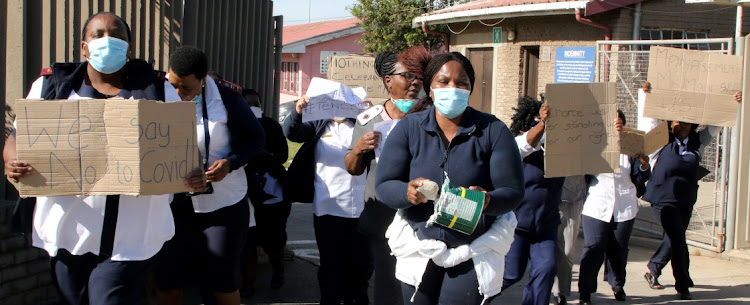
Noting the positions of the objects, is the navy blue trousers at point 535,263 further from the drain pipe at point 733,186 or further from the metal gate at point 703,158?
the drain pipe at point 733,186

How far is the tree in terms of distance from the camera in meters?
27.4

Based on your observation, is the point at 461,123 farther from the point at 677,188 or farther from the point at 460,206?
the point at 677,188

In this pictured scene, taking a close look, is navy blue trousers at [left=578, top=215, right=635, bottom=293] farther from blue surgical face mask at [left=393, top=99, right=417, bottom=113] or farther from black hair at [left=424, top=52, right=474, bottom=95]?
black hair at [left=424, top=52, right=474, bottom=95]

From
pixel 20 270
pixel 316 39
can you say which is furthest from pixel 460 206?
pixel 316 39

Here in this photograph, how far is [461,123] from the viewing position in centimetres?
396

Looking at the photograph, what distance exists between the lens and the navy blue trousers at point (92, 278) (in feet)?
12.5

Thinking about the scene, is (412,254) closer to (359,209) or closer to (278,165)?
(359,209)

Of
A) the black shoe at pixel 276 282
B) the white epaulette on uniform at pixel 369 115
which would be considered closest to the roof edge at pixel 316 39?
the black shoe at pixel 276 282

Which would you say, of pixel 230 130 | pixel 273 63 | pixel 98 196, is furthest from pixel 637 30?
pixel 98 196

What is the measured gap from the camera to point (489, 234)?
12.6ft

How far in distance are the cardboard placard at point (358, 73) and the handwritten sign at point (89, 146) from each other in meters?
3.31

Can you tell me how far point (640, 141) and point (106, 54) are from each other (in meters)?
4.29

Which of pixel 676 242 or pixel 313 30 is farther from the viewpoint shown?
pixel 313 30

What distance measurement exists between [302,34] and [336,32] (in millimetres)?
4645
